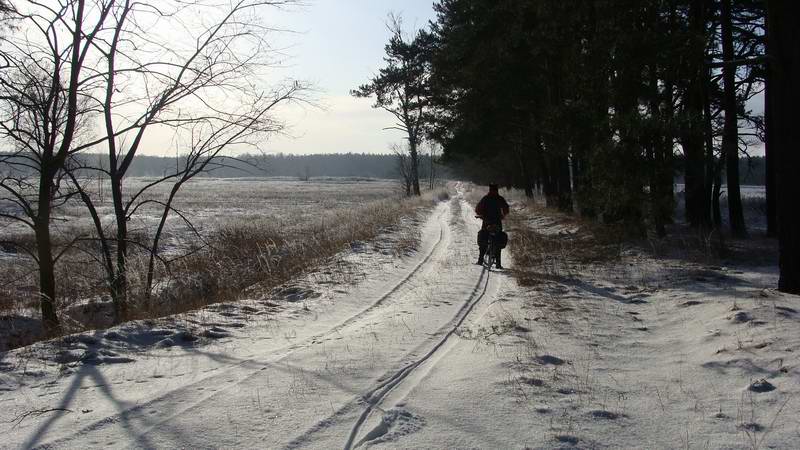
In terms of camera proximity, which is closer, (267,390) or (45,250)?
(267,390)

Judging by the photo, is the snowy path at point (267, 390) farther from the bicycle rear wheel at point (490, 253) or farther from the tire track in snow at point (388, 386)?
the bicycle rear wheel at point (490, 253)

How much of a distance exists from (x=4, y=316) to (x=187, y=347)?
16.6 ft

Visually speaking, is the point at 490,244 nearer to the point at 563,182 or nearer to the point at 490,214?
the point at 490,214

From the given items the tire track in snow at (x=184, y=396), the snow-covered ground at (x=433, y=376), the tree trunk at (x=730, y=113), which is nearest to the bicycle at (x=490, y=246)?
the snow-covered ground at (x=433, y=376)

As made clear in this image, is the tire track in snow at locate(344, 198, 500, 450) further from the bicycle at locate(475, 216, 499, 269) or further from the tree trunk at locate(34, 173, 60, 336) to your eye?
the tree trunk at locate(34, 173, 60, 336)

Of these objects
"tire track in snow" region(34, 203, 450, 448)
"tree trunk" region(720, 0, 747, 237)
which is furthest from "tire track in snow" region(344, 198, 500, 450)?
"tree trunk" region(720, 0, 747, 237)

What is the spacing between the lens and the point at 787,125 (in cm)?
668

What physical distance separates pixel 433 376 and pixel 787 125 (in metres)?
5.72

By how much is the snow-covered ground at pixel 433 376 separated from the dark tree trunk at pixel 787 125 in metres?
0.56

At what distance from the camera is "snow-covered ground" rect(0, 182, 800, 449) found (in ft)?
11.9

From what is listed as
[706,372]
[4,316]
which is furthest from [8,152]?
[706,372]

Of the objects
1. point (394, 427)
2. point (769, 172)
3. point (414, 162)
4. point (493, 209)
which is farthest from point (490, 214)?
point (414, 162)

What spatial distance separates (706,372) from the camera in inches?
185

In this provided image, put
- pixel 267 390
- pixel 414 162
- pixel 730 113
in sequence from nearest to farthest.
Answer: pixel 267 390 < pixel 730 113 < pixel 414 162
